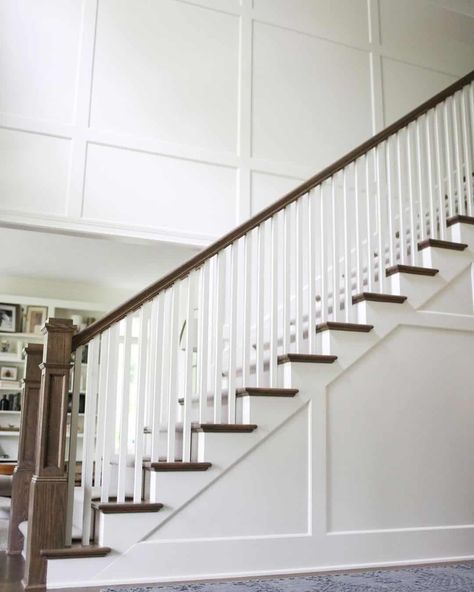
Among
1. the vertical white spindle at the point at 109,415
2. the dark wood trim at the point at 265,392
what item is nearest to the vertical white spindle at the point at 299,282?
the dark wood trim at the point at 265,392

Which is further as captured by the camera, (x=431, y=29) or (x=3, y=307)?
(x=3, y=307)

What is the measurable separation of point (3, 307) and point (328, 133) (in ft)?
16.3

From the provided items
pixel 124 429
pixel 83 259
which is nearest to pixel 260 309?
pixel 124 429

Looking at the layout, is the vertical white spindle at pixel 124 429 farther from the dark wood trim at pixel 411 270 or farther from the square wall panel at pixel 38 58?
the square wall panel at pixel 38 58

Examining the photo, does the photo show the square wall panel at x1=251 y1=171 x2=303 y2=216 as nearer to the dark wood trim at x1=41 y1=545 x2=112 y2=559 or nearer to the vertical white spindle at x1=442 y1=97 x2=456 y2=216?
the vertical white spindle at x1=442 y1=97 x2=456 y2=216

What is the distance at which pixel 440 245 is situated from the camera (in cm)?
384

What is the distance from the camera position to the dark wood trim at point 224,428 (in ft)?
10.2

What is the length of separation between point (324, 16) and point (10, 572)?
16.0 feet

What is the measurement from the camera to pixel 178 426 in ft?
11.1

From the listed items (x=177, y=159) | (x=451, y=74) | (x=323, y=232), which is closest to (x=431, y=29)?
(x=451, y=74)

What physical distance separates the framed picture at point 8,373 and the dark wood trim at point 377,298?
228 inches

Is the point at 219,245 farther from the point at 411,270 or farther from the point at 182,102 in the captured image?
the point at 182,102

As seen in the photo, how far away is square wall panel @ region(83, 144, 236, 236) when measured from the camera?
4602 mm

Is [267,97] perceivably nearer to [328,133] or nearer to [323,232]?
[328,133]
